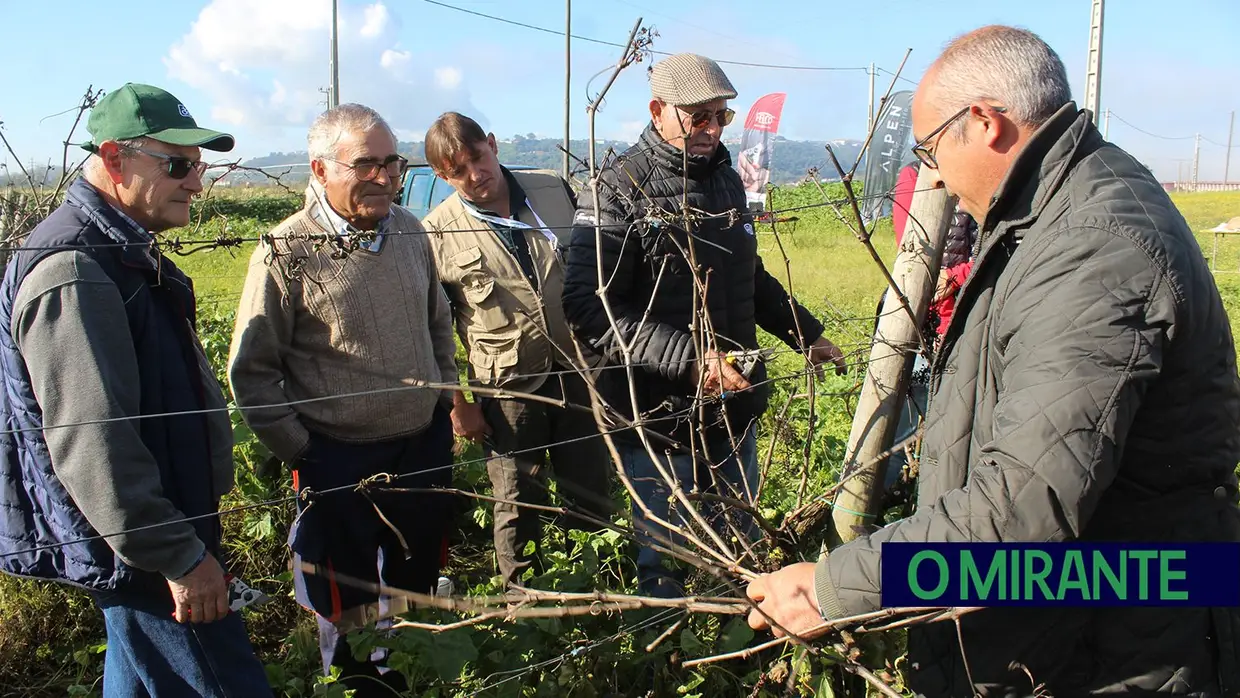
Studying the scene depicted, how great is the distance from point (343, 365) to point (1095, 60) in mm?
16381

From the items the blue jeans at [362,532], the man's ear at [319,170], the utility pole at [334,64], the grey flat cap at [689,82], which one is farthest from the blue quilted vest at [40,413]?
the utility pole at [334,64]

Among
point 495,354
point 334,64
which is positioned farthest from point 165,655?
point 334,64

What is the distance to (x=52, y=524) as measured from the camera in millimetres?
1890

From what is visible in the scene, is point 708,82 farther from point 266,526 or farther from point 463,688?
point 266,526

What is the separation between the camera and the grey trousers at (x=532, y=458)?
3352 mm

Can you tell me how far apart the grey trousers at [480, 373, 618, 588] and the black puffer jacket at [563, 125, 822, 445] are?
1.92 feet

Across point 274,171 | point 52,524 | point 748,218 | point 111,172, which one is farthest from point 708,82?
point 52,524

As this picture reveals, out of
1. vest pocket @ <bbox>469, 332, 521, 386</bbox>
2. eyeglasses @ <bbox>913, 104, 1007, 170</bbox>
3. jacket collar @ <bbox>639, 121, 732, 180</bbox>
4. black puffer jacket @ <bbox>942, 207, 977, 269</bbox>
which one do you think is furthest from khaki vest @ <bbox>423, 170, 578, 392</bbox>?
eyeglasses @ <bbox>913, 104, 1007, 170</bbox>

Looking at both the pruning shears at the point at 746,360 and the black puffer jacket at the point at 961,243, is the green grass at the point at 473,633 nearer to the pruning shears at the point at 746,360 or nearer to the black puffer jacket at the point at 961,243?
the pruning shears at the point at 746,360

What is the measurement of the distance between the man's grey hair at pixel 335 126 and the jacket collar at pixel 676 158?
0.80m

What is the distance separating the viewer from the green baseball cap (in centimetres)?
202

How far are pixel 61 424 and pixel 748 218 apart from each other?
5.91ft

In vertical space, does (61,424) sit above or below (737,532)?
above

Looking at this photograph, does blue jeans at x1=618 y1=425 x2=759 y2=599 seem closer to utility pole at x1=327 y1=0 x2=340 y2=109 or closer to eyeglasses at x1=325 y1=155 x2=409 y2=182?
eyeglasses at x1=325 y1=155 x2=409 y2=182
